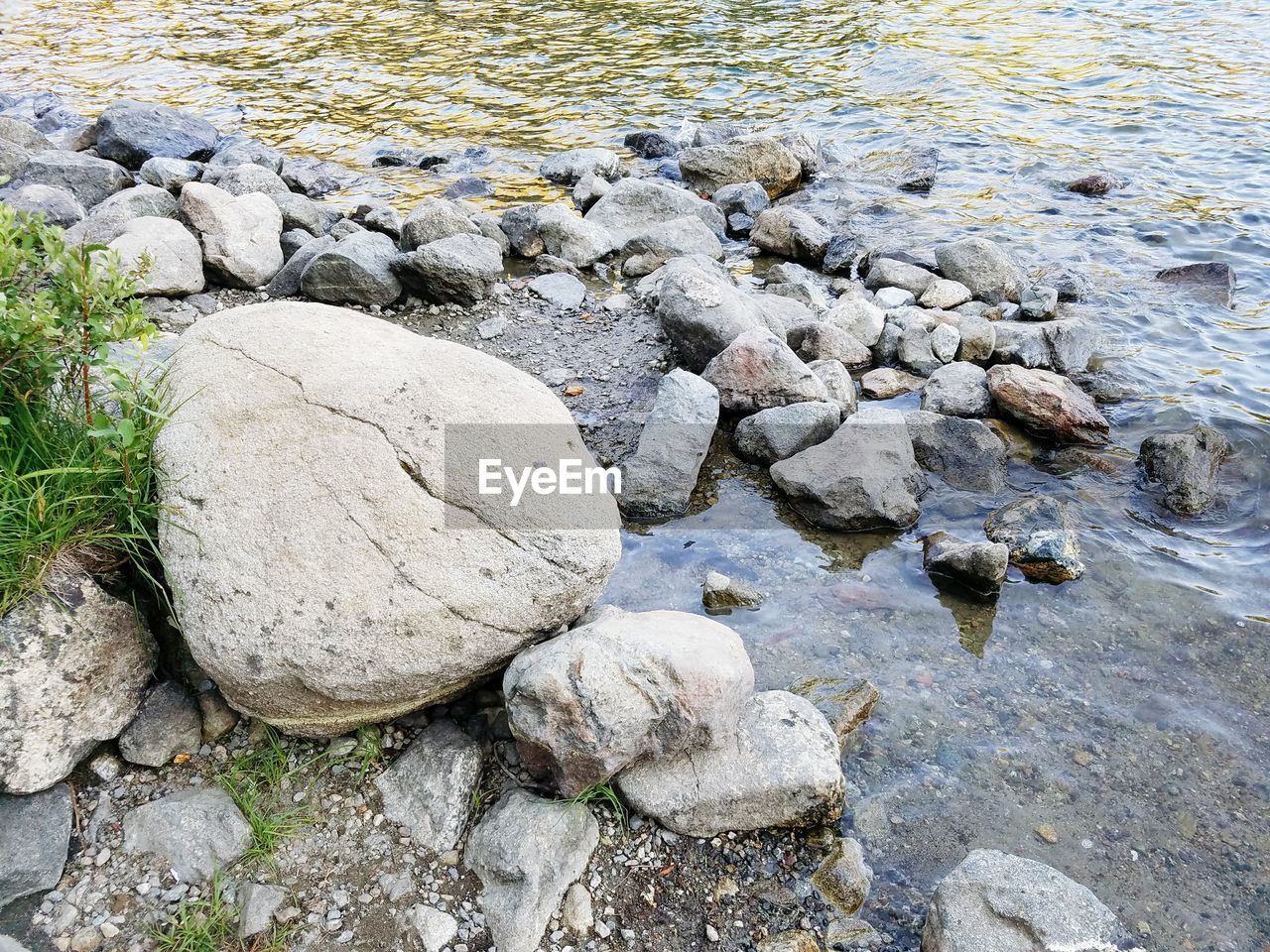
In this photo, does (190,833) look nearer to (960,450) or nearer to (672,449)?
(672,449)

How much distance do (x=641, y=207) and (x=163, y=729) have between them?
782 centimetres

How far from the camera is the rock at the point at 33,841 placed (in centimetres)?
342

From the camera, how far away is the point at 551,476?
4250 mm

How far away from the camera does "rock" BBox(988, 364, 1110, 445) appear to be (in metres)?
6.76

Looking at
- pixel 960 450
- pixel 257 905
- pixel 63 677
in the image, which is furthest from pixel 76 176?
pixel 960 450

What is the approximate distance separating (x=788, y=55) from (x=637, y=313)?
1028cm

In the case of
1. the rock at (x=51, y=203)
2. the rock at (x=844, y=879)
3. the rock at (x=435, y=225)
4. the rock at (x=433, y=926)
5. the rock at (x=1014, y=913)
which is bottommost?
the rock at (x=844, y=879)

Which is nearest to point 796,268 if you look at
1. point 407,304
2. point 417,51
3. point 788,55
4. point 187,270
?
point 407,304

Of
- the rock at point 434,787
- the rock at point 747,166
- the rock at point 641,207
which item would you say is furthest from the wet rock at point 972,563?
the rock at point 747,166

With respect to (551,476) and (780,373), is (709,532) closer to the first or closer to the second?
(780,373)

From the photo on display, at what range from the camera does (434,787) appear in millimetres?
3900

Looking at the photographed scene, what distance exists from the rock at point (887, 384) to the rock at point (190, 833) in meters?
5.53

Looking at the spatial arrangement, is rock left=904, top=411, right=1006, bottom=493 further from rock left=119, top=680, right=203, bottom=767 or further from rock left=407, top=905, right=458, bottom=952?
rock left=119, top=680, right=203, bottom=767

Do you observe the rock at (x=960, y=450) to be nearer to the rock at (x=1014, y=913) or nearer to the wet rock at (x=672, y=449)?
the wet rock at (x=672, y=449)
